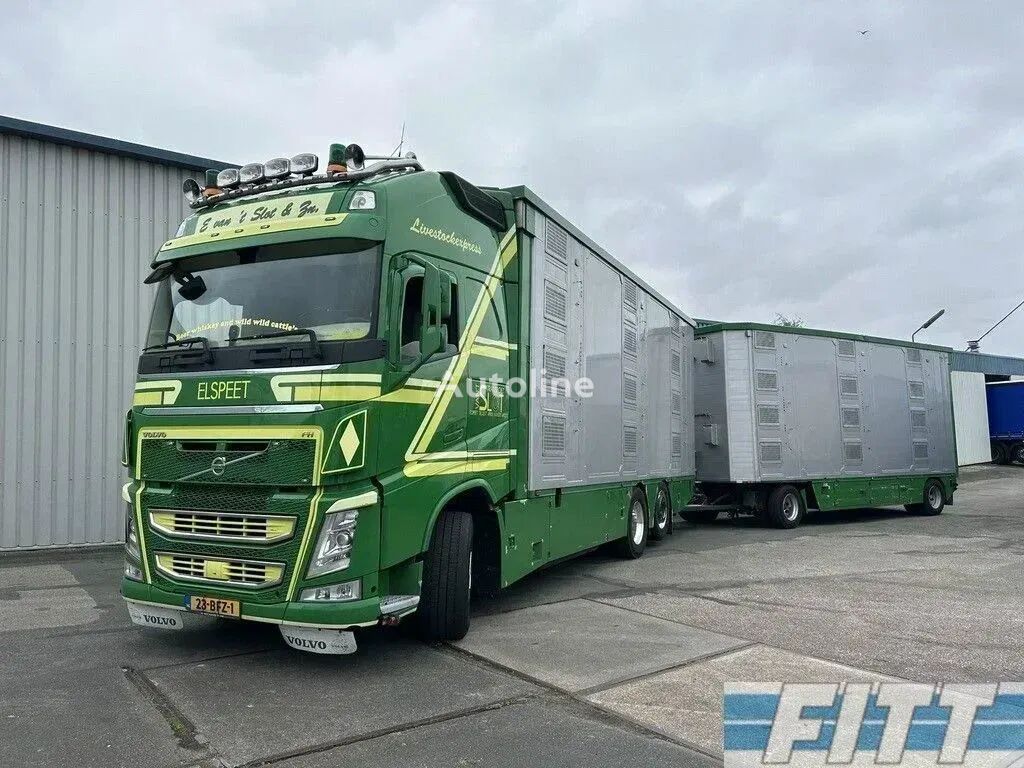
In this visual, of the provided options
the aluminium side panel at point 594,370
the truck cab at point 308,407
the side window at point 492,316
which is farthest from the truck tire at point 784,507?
the truck cab at point 308,407

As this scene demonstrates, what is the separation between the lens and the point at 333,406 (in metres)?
5.12

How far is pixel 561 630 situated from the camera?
22.3 feet

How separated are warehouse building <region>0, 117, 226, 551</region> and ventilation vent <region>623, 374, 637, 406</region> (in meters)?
7.34

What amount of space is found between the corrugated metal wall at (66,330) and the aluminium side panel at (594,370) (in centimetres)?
724

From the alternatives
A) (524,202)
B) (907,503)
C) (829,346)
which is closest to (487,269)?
(524,202)

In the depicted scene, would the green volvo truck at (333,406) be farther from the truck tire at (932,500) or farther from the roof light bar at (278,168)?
the truck tire at (932,500)

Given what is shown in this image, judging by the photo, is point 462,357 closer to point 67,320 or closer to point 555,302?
point 555,302

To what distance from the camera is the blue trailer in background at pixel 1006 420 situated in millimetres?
33719

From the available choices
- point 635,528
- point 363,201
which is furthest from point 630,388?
point 363,201

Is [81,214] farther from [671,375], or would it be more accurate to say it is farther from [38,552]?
[671,375]

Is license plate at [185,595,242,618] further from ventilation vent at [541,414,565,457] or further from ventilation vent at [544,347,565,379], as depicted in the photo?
ventilation vent at [544,347,565,379]

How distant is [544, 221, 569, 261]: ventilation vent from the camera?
26.2 ft

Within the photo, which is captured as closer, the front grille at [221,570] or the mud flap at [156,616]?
the front grille at [221,570]

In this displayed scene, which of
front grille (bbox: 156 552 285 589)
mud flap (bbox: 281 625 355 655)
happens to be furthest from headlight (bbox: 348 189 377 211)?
mud flap (bbox: 281 625 355 655)
